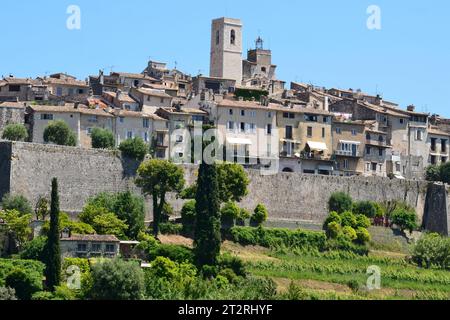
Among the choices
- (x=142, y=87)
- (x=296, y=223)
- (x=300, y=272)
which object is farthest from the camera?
(x=142, y=87)

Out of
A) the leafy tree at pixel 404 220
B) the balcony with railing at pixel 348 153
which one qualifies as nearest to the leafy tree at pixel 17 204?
the leafy tree at pixel 404 220

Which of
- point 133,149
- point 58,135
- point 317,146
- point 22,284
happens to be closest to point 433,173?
point 317,146

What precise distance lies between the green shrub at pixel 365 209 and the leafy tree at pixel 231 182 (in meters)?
9.06

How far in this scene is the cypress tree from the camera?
226 feet

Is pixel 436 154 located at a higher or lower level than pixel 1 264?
higher

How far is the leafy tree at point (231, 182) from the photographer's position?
7638cm

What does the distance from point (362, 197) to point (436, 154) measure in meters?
12.8

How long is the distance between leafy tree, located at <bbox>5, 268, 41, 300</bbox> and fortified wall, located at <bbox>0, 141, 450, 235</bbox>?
12548mm

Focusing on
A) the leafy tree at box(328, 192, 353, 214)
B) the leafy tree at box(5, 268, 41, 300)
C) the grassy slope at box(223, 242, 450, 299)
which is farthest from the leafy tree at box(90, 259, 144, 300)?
the leafy tree at box(328, 192, 353, 214)
